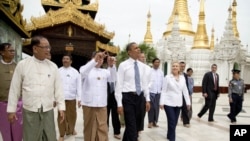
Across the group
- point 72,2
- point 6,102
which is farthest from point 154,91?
point 72,2

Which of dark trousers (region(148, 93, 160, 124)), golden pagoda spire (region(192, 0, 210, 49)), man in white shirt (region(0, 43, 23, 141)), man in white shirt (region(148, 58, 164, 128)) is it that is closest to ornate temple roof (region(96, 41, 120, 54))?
man in white shirt (region(148, 58, 164, 128))

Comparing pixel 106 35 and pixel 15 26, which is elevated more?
pixel 106 35

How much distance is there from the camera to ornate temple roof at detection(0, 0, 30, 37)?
6.91m

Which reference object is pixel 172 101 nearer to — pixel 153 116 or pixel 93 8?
pixel 153 116

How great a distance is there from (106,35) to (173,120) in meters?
15.6

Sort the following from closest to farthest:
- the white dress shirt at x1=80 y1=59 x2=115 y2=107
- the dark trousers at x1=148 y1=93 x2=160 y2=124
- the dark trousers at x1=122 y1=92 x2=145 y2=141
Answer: the dark trousers at x1=122 y1=92 x2=145 y2=141, the white dress shirt at x1=80 y1=59 x2=115 y2=107, the dark trousers at x1=148 y1=93 x2=160 y2=124

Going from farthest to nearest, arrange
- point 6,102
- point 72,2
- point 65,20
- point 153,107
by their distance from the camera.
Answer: point 72,2 → point 65,20 → point 153,107 → point 6,102

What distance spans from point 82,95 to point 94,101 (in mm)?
341

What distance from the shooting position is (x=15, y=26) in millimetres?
8219

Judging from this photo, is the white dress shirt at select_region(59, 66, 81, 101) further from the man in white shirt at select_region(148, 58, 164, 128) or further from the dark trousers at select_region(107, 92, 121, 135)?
the man in white shirt at select_region(148, 58, 164, 128)

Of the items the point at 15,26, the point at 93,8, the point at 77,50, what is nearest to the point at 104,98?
the point at 15,26

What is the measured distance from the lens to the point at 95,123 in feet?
17.9

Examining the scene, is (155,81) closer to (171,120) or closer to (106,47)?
(171,120)

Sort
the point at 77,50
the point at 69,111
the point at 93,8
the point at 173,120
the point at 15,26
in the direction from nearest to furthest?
the point at 173,120 → the point at 69,111 → the point at 15,26 → the point at 77,50 → the point at 93,8
